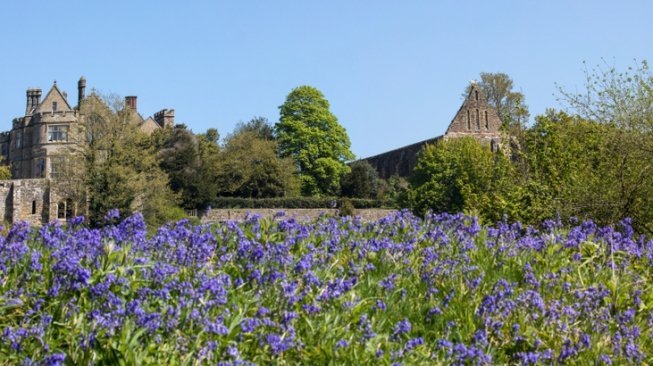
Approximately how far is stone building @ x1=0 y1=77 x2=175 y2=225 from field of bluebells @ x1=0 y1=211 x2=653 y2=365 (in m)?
55.5

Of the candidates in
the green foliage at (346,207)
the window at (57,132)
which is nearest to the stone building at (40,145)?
the window at (57,132)

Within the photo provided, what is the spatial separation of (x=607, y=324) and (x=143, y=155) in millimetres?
43606

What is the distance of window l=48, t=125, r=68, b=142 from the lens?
7656 centimetres

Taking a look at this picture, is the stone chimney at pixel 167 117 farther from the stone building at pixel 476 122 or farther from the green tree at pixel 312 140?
the stone building at pixel 476 122

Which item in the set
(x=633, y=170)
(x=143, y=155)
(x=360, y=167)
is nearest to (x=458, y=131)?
(x=360, y=167)

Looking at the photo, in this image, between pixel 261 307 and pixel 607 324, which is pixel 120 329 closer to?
pixel 261 307

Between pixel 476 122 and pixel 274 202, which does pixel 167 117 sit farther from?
pixel 476 122

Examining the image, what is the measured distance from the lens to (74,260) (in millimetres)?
5777

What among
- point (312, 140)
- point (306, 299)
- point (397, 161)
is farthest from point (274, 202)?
point (306, 299)

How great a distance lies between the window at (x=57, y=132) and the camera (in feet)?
251

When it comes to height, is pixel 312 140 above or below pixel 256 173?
above

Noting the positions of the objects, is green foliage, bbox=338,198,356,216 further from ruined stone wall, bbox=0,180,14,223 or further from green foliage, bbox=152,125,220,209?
ruined stone wall, bbox=0,180,14,223

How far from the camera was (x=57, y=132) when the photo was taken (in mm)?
76812

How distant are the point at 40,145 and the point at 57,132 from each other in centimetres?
193
